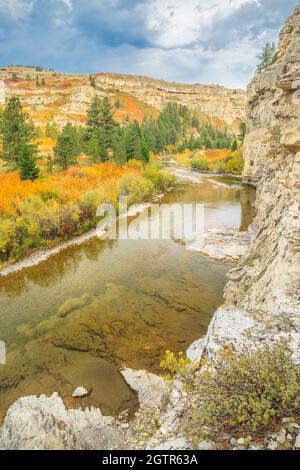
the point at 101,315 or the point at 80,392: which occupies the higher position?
the point at 101,315

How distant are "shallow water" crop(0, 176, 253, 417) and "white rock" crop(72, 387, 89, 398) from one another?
0.18 m

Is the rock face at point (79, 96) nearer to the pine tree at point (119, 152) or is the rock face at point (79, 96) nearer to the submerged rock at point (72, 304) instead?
the pine tree at point (119, 152)

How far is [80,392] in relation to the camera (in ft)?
28.5

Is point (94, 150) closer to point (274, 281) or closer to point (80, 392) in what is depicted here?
point (80, 392)

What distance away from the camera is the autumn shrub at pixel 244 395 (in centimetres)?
328

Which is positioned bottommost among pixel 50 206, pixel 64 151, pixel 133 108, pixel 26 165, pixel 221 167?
pixel 50 206

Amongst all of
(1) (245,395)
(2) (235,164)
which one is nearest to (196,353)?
(1) (245,395)

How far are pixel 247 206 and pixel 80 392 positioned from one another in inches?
1194

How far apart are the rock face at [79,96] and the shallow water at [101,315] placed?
85.0 meters

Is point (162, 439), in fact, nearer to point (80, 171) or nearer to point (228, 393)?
point (228, 393)

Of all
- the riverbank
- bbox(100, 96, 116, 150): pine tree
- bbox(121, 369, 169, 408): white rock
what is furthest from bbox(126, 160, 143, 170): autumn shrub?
bbox(121, 369, 169, 408): white rock

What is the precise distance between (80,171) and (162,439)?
110ft
